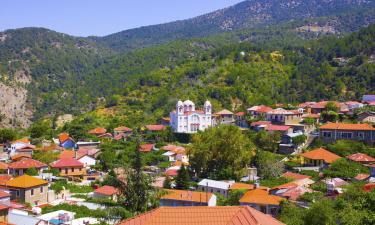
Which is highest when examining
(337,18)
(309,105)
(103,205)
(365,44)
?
(337,18)

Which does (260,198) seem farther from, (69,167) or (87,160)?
(87,160)

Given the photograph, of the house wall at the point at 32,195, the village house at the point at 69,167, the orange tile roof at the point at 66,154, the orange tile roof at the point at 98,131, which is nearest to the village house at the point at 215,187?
the house wall at the point at 32,195

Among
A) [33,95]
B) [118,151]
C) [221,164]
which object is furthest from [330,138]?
[33,95]

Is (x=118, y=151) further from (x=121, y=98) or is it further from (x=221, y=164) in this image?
(x=121, y=98)

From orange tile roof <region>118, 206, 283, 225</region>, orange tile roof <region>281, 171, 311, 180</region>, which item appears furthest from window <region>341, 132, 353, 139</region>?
orange tile roof <region>118, 206, 283, 225</region>

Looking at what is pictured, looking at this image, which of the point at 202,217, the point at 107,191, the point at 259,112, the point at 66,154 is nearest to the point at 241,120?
the point at 259,112

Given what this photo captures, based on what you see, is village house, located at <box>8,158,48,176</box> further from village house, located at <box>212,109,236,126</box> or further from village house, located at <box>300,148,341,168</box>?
village house, located at <box>212,109,236,126</box>
